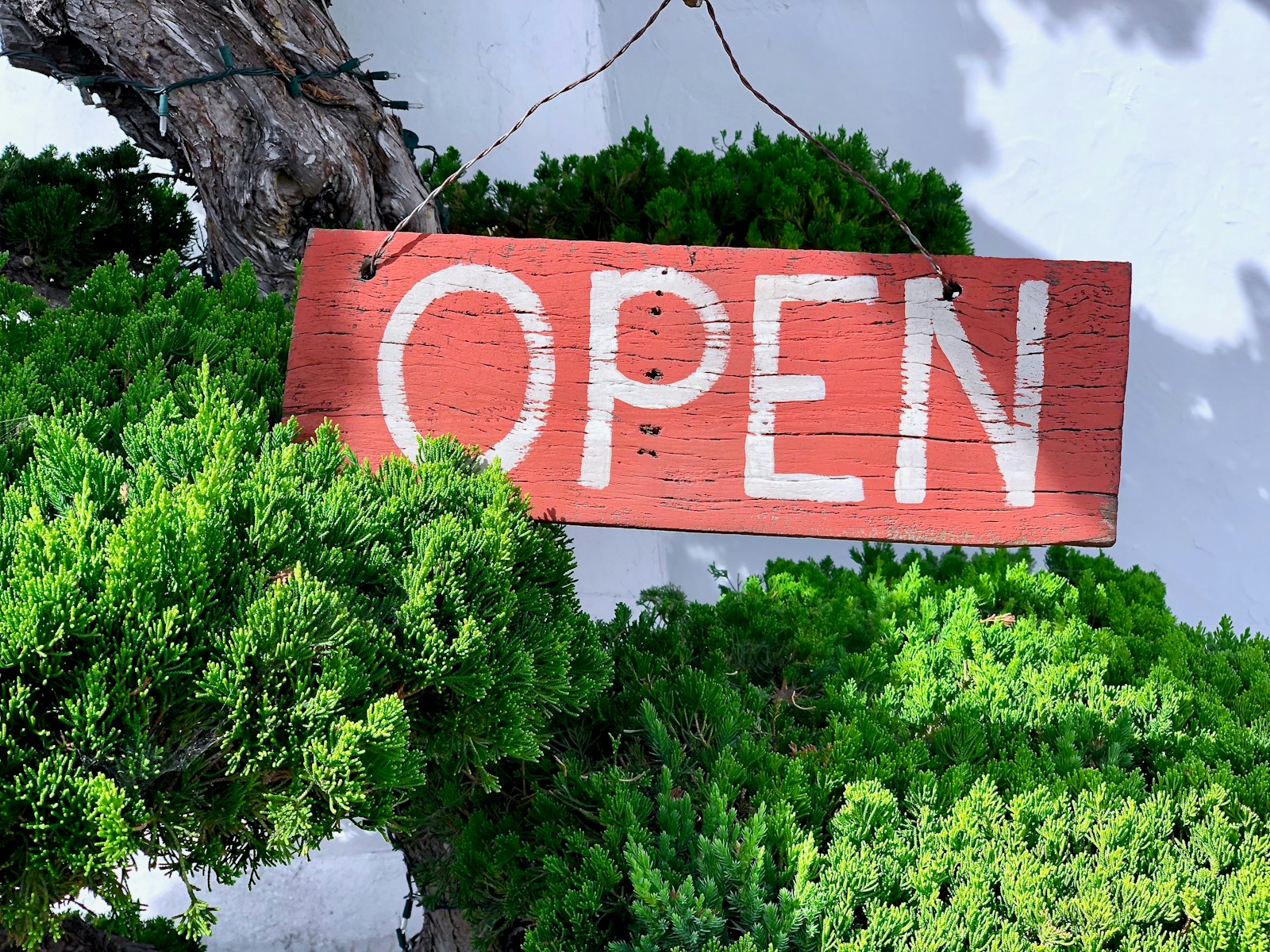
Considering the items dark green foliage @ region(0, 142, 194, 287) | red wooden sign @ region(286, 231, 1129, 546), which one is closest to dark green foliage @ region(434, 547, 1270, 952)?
red wooden sign @ region(286, 231, 1129, 546)

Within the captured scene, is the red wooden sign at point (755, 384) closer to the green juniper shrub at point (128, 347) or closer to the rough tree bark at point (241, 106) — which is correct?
the green juniper shrub at point (128, 347)

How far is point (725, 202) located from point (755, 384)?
48.4 inches

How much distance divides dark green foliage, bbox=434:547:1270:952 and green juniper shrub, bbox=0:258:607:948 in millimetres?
192

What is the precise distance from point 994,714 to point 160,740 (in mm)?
1071

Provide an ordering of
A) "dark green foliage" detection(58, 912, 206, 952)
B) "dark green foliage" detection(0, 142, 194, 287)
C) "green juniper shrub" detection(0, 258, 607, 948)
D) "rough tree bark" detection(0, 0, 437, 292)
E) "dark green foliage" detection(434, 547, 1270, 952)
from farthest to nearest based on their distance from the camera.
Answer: "dark green foliage" detection(0, 142, 194, 287), "rough tree bark" detection(0, 0, 437, 292), "dark green foliage" detection(58, 912, 206, 952), "dark green foliage" detection(434, 547, 1270, 952), "green juniper shrub" detection(0, 258, 607, 948)

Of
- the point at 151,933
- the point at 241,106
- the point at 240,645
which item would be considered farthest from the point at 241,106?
the point at 151,933

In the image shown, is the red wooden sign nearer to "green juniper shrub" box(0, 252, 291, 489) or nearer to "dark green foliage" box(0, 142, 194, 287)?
"green juniper shrub" box(0, 252, 291, 489)

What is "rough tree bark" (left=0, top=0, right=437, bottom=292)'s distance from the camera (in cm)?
191

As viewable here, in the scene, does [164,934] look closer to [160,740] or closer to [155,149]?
[160,740]

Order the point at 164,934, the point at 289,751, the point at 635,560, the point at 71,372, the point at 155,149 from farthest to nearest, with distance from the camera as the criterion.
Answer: the point at 635,560, the point at 155,149, the point at 164,934, the point at 71,372, the point at 289,751

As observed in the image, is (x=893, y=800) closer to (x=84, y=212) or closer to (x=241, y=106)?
(x=241, y=106)

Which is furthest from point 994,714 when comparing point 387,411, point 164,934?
point 164,934

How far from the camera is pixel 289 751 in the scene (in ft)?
2.55

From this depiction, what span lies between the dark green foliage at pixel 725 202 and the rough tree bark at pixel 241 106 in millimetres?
497
